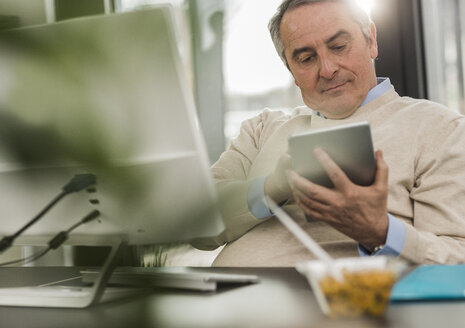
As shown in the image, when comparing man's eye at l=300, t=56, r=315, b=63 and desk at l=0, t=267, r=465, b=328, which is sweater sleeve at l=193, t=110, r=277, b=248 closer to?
man's eye at l=300, t=56, r=315, b=63

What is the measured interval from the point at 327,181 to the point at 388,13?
1049 millimetres

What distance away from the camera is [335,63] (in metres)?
1.12

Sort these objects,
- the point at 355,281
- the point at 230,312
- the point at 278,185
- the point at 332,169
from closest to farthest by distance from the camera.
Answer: the point at 355,281 < the point at 230,312 < the point at 332,169 < the point at 278,185

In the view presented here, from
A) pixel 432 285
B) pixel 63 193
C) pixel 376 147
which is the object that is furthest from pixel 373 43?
pixel 63 193

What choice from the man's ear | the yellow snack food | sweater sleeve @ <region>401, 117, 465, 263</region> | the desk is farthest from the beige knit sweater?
the yellow snack food

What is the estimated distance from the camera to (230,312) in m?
0.59

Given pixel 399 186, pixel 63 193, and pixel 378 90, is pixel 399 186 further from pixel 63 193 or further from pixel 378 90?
pixel 63 193

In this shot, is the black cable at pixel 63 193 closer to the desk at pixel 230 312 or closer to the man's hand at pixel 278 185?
the desk at pixel 230 312

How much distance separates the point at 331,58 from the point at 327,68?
2cm

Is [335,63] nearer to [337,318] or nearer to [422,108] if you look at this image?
[422,108]

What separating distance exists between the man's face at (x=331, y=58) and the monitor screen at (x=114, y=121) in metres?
0.56

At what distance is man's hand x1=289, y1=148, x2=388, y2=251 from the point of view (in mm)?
842

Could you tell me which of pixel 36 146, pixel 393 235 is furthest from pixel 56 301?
pixel 393 235

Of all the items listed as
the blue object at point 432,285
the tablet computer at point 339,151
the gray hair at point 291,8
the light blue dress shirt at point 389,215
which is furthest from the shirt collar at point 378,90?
the blue object at point 432,285
